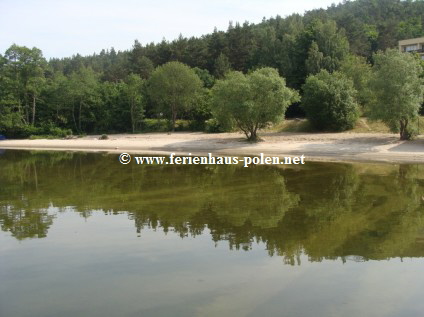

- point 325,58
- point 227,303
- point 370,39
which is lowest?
point 227,303

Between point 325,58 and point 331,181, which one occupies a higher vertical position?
point 325,58

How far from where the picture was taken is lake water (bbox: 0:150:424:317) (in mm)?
8609

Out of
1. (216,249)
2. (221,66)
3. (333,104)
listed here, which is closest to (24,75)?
(221,66)

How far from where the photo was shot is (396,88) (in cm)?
3262

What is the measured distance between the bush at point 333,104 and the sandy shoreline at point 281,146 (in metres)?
2.31

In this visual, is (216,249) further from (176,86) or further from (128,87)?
(128,87)

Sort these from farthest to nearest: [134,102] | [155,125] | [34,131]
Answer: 1. [34,131]
2. [134,102]
3. [155,125]

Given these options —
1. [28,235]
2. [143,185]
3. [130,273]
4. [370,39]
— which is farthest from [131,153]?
[370,39]

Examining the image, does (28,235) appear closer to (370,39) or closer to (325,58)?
(325,58)

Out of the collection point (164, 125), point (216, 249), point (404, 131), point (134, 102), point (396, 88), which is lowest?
point (216, 249)

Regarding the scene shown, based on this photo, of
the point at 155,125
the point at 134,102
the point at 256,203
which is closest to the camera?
the point at 256,203

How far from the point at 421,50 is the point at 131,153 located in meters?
62.0

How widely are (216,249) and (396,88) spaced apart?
2635 cm

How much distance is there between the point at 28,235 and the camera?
1357cm
